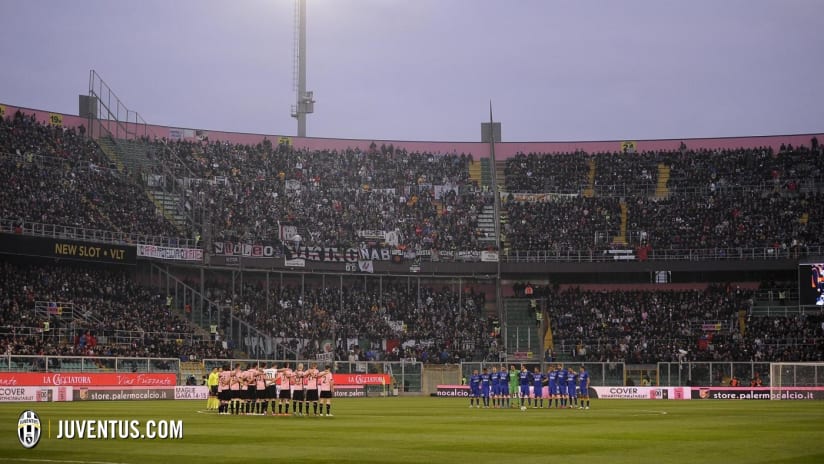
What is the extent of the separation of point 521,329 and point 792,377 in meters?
21.3

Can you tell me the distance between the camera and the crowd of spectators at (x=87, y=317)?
58656 mm

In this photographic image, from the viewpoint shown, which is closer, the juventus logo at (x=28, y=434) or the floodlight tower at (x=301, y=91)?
the juventus logo at (x=28, y=434)

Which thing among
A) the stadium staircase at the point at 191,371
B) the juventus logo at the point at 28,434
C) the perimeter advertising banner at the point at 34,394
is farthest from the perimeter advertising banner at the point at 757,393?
the juventus logo at the point at 28,434

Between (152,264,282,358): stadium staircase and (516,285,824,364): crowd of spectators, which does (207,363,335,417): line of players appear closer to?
(152,264,282,358): stadium staircase

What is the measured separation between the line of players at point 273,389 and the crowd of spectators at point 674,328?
35842mm

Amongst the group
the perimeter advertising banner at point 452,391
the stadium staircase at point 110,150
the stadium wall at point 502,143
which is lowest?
the perimeter advertising banner at point 452,391

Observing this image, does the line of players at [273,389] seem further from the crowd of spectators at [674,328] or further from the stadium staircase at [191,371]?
the crowd of spectators at [674,328]

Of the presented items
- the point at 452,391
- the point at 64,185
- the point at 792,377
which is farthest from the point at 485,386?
Answer: the point at 64,185

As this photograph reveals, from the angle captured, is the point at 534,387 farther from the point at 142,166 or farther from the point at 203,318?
the point at 142,166

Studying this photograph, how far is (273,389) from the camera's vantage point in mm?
38500

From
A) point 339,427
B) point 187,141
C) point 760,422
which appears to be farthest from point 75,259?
point 760,422

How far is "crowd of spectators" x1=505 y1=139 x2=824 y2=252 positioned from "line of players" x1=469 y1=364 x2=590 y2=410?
33.6 meters

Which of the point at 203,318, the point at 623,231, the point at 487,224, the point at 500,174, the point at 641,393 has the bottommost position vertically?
the point at 641,393

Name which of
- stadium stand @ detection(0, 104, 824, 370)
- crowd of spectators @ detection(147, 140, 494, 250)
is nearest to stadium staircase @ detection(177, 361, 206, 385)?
stadium stand @ detection(0, 104, 824, 370)
